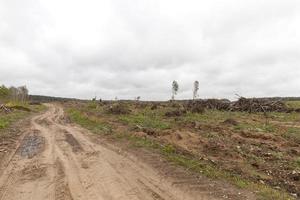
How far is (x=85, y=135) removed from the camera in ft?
53.4

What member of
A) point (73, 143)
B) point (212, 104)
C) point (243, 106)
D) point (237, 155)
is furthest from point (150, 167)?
point (212, 104)

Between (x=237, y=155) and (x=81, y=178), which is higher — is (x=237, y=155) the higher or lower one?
the higher one

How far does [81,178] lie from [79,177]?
120 millimetres

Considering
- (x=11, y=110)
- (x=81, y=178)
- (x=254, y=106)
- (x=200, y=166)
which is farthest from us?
(x=11, y=110)

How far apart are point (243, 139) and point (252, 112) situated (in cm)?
1814

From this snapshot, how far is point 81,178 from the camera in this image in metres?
7.91

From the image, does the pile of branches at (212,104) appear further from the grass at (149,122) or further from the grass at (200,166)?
the grass at (200,166)

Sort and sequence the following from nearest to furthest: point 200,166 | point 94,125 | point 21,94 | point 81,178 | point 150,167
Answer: point 81,178, point 150,167, point 200,166, point 94,125, point 21,94

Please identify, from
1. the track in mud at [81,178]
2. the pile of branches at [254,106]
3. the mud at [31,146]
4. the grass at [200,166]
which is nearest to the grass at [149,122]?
the grass at [200,166]

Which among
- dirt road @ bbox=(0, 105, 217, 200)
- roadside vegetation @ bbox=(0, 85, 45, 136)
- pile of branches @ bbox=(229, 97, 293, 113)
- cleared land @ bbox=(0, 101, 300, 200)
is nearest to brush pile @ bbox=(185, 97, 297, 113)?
pile of branches @ bbox=(229, 97, 293, 113)

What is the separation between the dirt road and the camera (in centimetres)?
676

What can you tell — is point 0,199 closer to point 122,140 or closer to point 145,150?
point 145,150

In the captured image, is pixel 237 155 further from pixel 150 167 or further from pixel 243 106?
pixel 243 106

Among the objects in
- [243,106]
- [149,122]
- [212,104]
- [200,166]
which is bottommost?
[200,166]
